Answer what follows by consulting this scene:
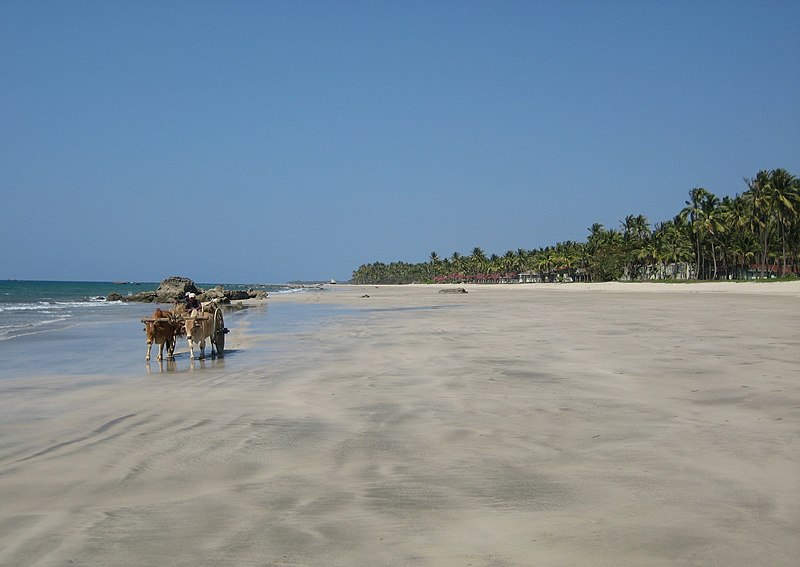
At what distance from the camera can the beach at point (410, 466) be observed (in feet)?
14.1

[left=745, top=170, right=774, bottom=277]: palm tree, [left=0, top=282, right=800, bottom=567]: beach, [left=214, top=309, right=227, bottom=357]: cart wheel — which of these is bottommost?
[left=0, top=282, right=800, bottom=567]: beach

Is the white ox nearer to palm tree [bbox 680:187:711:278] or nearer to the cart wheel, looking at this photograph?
the cart wheel

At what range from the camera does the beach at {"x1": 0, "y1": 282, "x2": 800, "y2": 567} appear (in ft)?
14.1

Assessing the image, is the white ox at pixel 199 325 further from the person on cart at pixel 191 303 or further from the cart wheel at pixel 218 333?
the person on cart at pixel 191 303

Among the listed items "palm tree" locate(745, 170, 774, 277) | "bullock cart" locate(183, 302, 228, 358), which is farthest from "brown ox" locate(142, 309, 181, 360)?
"palm tree" locate(745, 170, 774, 277)

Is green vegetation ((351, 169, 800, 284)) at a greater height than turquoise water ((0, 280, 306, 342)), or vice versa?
green vegetation ((351, 169, 800, 284))

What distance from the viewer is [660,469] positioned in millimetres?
5930

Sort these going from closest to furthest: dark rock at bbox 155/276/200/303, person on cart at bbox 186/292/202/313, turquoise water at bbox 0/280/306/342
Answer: person on cart at bbox 186/292/202/313 < turquoise water at bbox 0/280/306/342 < dark rock at bbox 155/276/200/303

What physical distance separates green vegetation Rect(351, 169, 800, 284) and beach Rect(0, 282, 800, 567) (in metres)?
87.8

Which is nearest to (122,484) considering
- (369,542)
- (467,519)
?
(369,542)

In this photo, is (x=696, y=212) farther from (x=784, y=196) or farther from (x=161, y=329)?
(x=161, y=329)

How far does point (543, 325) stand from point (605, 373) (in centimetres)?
1235

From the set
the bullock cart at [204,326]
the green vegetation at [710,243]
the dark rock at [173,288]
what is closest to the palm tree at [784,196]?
the green vegetation at [710,243]

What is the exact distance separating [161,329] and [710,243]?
10284cm
